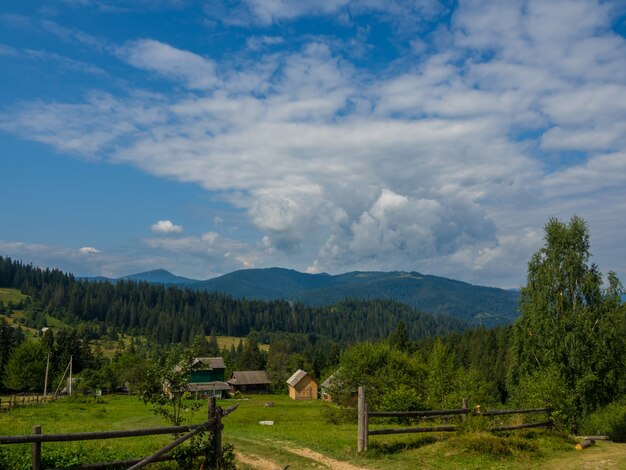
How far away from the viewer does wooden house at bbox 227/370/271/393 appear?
121 m

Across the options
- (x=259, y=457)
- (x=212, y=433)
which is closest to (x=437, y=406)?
(x=259, y=457)

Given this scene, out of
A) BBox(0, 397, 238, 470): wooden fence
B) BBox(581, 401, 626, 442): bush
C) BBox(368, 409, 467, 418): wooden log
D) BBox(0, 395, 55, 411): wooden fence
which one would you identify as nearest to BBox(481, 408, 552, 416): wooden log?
BBox(368, 409, 467, 418): wooden log

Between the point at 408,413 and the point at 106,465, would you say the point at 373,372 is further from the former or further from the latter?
the point at 106,465

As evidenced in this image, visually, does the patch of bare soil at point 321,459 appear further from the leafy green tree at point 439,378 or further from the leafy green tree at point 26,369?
the leafy green tree at point 26,369

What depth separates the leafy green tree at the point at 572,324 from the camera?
3272 centimetres

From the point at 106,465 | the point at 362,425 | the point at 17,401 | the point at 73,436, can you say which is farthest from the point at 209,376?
the point at 73,436

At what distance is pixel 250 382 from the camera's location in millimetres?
123312

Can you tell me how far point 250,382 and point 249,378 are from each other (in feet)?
3.81

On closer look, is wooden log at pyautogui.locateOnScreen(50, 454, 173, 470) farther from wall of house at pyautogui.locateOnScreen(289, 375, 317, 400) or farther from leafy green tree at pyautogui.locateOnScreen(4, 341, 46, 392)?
wall of house at pyautogui.locateOnScreen(289, 375, 317, 400)

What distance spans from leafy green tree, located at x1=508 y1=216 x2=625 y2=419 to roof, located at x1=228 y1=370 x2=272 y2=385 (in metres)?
95.0

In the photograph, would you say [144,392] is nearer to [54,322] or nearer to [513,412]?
[513,412]

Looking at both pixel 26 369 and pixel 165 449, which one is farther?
pixel 26 369

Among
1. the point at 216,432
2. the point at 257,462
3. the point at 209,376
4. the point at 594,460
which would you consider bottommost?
the point at 209,376

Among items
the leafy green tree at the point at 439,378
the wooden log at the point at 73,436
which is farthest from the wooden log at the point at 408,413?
the leafy green tree at the point at 439,378
